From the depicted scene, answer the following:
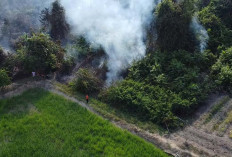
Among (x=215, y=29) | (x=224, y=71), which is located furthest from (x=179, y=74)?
(x=215, y=29)

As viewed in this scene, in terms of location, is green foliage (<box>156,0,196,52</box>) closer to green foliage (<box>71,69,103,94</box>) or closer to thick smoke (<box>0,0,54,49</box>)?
green foliage (<box>71,69,103,94</box>)

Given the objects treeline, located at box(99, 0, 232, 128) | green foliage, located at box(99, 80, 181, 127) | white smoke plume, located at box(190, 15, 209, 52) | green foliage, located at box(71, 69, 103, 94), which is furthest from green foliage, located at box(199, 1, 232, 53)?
green foliage, located at box(71, 69, 103, 94)

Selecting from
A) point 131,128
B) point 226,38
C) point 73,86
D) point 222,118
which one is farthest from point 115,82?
point 226,38

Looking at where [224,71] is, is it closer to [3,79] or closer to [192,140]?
[192,140]

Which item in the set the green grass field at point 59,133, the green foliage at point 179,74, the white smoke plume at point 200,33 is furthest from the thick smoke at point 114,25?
the green grass field at point 59,133

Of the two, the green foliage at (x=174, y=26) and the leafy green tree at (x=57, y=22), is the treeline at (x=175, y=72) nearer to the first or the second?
the green foliage at (x=174, y=26)
